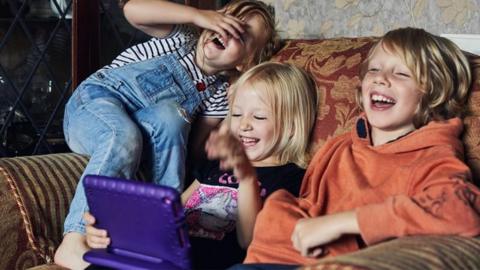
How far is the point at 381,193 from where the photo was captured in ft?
4.35

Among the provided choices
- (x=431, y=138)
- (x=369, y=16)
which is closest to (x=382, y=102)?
(x=431, y=138)

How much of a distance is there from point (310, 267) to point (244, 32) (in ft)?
3.07

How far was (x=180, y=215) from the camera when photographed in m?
1.16

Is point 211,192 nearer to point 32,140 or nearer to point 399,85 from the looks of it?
point 399,85

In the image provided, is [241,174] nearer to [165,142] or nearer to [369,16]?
[165,142]

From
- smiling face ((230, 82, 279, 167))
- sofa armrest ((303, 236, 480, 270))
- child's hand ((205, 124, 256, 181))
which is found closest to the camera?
sofa armrest ((303, 236, 480, 270))

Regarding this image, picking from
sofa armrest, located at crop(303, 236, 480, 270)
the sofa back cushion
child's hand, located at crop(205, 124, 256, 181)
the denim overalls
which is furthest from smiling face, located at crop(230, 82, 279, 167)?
sofa armrest, located at crop(303, 236, 480, 270)

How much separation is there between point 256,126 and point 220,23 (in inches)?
11.0

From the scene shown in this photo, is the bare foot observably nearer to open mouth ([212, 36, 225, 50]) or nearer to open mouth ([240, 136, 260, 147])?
open mouth ([240, 136, 260, 147])

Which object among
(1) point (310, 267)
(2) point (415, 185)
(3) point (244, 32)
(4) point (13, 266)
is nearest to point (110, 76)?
(3) point (244, 32)

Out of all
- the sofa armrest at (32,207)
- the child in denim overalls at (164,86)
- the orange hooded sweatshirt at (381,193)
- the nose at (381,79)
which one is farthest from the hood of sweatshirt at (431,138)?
the sofa armrest at (32,207)

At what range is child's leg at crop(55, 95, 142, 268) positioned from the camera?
1524mm

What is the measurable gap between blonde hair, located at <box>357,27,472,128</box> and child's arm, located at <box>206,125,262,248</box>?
333 mm

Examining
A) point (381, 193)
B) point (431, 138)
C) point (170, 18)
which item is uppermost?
point (170, 18)
